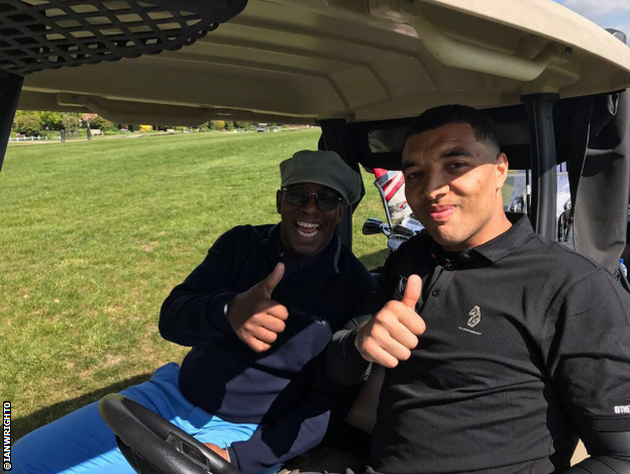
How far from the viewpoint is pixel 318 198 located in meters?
1.94

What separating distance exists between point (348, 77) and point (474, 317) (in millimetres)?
1098

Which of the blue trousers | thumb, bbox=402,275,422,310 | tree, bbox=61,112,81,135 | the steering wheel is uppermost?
tree, bbox=61,112,81,135

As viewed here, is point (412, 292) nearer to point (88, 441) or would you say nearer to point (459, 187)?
point (459, 187)

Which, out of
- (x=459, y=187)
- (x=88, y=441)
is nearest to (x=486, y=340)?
(x=459, y=187)

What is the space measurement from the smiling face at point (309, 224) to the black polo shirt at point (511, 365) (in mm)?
561

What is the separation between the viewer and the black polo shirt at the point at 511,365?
1.21 m

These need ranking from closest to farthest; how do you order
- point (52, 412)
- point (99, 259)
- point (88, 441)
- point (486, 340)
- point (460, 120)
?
point (486, 340) < point (460, 120) < point (88, 441) < point (52, 412) < point (99, 259)

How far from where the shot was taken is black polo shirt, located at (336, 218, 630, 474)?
121 cm

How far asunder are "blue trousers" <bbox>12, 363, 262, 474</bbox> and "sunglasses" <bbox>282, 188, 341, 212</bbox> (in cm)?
81

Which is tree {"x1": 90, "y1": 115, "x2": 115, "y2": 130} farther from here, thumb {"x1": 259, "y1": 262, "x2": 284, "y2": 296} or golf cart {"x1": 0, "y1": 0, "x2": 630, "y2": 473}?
thumb {"x1": 259, "y1": 262, "x2": 284, "y2": 296}

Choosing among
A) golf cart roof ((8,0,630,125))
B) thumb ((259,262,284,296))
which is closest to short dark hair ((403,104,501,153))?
golf cart roof ((8,0,630,125))

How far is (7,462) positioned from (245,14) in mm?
1694

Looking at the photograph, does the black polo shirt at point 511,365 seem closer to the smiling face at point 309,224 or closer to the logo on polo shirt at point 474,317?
the logo on polo shirt at point 474,317

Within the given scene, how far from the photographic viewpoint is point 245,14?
139cm
